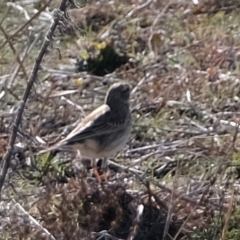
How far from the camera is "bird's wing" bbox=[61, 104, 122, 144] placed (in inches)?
235

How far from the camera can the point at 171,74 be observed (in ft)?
24.8

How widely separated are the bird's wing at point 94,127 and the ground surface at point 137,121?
24cm

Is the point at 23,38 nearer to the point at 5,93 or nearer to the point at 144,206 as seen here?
the point at 5,93

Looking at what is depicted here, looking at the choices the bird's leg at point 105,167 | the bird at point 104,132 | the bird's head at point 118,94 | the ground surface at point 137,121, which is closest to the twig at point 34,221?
the ground surface at point 137,121

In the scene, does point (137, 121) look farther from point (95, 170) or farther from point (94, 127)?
point (95, 170)

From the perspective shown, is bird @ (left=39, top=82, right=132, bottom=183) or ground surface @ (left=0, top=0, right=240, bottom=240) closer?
ground surface @ (left=0, top=0, right=240, bottom=240)

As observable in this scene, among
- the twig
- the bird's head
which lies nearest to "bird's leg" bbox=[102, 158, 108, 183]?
the bird's head

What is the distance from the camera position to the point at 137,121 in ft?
22.5

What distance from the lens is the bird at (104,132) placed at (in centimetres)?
599

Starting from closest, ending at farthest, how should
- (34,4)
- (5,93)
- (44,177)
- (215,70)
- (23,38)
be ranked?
(44,177), (5,93), (215,70), (23,38), (34,4)

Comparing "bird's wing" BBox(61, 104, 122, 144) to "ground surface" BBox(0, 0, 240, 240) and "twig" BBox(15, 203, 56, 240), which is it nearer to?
"ground surface" BBox(0, 0, 240, 240)

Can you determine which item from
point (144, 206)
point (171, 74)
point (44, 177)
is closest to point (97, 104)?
point (171, 74)

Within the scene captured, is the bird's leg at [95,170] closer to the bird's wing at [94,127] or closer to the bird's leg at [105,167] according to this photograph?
the bird's leg at [105,167]

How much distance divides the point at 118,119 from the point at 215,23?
8.32ft
